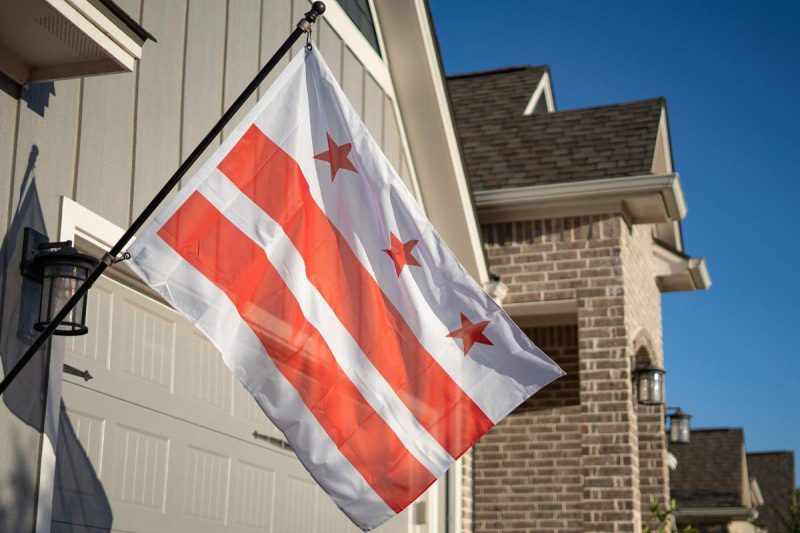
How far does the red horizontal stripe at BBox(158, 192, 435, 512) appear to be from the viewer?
394 centimetres

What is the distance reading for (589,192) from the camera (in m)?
10.4

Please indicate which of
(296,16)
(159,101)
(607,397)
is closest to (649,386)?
(607,397)

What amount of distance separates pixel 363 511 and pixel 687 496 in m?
28.4

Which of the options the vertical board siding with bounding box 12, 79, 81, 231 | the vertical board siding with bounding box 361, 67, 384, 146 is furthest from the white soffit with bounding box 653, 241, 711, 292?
the vertical board siding with bounding box 12, 79, 81, 231

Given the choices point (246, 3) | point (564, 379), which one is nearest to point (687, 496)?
point (564, 379)

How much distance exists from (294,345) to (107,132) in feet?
4.61

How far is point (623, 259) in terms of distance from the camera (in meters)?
10.4

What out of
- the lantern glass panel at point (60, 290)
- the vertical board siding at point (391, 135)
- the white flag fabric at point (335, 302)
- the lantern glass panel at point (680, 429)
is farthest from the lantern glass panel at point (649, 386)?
the lantern glass panel at point (60, 290)

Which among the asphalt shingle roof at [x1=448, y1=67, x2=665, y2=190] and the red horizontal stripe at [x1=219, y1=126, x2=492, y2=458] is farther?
the asphalt shingle roof at [x1=448, y1=67, x2=665, y2=190]

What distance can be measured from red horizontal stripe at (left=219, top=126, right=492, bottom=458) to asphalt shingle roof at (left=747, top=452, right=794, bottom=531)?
42.2 m

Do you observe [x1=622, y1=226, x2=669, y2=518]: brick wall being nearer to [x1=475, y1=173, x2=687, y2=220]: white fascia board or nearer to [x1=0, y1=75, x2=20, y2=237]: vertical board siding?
[x1=475, y1=173, x2=687, y2=220]: white fascia board

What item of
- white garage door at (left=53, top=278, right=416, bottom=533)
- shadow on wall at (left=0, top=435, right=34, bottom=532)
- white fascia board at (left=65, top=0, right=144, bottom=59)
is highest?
white fascia board at (left=65, top=0, right=144, bottom=59)

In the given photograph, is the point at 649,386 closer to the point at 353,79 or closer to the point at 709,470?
the point at 353,79

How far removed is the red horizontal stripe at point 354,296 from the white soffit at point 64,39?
2.00 feet
